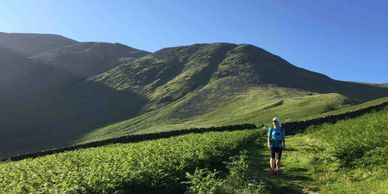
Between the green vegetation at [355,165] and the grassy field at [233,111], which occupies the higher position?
the grassy field at [233,111]

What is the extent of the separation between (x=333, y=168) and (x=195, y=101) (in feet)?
534

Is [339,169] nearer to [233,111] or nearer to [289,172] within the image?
[289,172]

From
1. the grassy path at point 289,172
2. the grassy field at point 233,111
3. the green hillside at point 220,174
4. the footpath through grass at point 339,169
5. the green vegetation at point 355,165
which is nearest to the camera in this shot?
the green hillside at point 220,174

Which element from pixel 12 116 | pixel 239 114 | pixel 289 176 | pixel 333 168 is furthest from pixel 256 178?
pixel 12 116

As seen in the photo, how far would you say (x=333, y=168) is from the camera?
902 inches

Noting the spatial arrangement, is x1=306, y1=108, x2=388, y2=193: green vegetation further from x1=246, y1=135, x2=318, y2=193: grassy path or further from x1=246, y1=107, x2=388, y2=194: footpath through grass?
x1=246, y1=135, x2=318, y2=193: grassy path

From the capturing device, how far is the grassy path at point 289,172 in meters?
19.6

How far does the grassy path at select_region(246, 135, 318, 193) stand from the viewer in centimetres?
1962

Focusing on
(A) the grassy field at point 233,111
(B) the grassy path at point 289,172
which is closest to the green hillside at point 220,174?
(B) the grassy path at point 289,172

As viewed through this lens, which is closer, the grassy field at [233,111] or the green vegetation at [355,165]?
the green vegetation at [355,165]

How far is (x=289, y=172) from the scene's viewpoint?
2364cm

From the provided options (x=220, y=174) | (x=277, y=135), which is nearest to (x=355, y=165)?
(x=277, y=135)

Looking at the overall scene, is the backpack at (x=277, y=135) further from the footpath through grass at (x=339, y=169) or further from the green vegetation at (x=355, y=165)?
the green vegetation at (x=355, y=165)

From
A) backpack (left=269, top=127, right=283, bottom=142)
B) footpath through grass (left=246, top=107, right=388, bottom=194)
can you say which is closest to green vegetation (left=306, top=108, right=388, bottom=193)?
footpath through grass (left=246, top=107, right=388, bottom=194)
